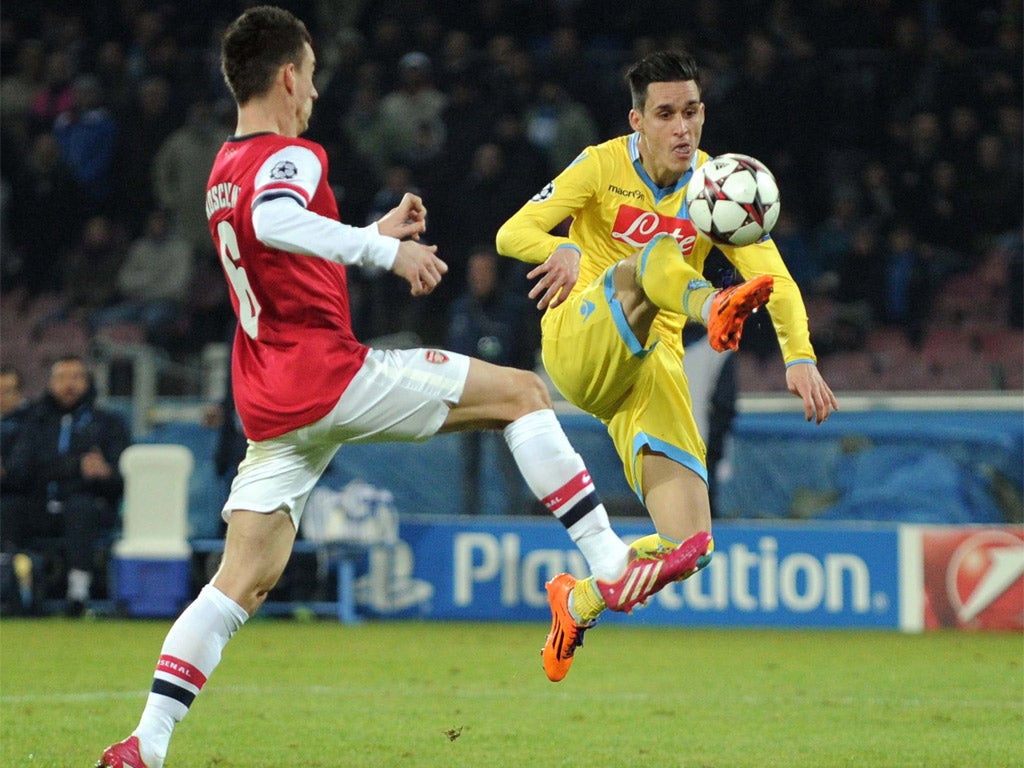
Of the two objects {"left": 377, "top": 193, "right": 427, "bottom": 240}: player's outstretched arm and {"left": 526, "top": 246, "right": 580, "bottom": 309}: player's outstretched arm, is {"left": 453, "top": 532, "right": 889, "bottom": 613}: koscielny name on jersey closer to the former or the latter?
{"left": 526, "top": 246, "right": 580, "bottom": 309}: player's outstretched arm

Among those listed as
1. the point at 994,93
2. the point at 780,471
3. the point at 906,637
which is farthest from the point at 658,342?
the point at 994,93

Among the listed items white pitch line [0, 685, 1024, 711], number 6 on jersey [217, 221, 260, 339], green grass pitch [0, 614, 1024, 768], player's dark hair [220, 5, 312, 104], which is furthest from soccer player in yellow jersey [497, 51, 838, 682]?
white pitch line [0, 685, 1024, 711]

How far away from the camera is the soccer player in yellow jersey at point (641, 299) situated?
5.25m

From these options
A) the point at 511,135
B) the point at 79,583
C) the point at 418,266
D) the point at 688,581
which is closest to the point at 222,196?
the point at 418,266

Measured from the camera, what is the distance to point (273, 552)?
466cm

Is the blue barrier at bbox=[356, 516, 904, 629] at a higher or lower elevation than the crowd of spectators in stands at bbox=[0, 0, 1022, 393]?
lower

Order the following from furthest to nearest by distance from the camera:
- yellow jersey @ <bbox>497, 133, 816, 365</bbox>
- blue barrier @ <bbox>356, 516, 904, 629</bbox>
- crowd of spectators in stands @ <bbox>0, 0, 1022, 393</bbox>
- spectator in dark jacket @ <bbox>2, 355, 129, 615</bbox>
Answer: crowd of spectators in stands @ <bbox>0, 0, 1022, 393</bbox>, spectator in dark jacket @ <bbox>2, 355, 129, 615</bbox>, blue barrier @ <bbox>356, 516, 904, 629</bbox>, yellow jersey @ <bbox>497, 133, 816, 365</bbox>

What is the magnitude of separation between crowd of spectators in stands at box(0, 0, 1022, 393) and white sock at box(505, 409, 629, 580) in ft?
25.2

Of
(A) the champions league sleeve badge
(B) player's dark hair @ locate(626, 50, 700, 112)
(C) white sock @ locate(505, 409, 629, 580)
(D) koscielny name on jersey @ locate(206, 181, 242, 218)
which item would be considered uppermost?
(B) player's dark hair @ locate(626, 50, 700, 112)

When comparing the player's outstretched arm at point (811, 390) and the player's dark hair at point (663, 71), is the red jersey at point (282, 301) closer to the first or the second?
the player's outstretched arm at point (811, 390)

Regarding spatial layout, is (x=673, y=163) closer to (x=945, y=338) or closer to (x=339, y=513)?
(x=339, y=513)

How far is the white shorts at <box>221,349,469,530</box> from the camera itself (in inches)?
182

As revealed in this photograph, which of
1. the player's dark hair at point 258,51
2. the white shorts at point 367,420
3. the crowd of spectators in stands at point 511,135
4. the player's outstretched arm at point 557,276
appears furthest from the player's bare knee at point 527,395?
the crowd of spectators in stands at point 511,135

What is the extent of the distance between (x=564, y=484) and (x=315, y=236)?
3.59 feet
